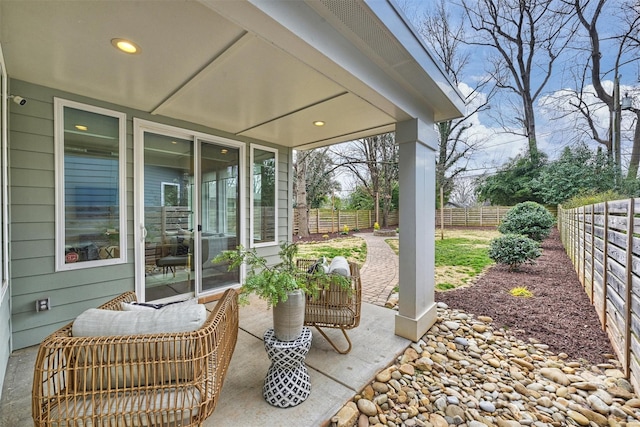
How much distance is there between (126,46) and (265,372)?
2.62m

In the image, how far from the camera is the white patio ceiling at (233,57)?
150 centimetres

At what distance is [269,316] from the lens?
321cm

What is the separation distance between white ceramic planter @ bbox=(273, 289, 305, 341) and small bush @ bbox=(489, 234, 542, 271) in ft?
15.9

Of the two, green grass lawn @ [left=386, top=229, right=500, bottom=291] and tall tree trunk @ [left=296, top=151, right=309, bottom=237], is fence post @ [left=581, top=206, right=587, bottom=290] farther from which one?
tall tree trunk @ [left=296, top=151, right=309, bottom=237]

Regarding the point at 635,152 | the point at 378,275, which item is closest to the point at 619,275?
the point at 378,275

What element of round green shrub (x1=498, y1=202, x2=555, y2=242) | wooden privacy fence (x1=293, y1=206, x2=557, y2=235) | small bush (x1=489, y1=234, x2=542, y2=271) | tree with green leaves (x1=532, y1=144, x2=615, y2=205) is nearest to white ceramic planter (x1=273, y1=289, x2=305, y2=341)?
small bush (x1=489, y1=234, x2=542, y2=271)

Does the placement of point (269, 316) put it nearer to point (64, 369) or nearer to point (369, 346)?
point (369, 346)

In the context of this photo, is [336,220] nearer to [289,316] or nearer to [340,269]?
[340,269]

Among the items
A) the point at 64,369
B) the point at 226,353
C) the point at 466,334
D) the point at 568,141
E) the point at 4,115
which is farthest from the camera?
the point at 568,141

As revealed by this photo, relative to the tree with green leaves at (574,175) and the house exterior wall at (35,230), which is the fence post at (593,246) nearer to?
the house exterior wall at (35,230)

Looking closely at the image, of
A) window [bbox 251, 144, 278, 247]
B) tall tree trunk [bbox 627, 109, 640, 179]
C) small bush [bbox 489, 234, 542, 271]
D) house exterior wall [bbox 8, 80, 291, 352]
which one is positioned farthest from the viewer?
tall tree trunk [bbox 627, 109, 640, 179]

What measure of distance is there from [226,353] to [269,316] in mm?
1652

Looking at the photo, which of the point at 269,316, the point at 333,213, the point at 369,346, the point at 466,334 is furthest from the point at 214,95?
the point at 333,213

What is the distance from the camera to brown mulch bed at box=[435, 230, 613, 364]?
8.66ft
